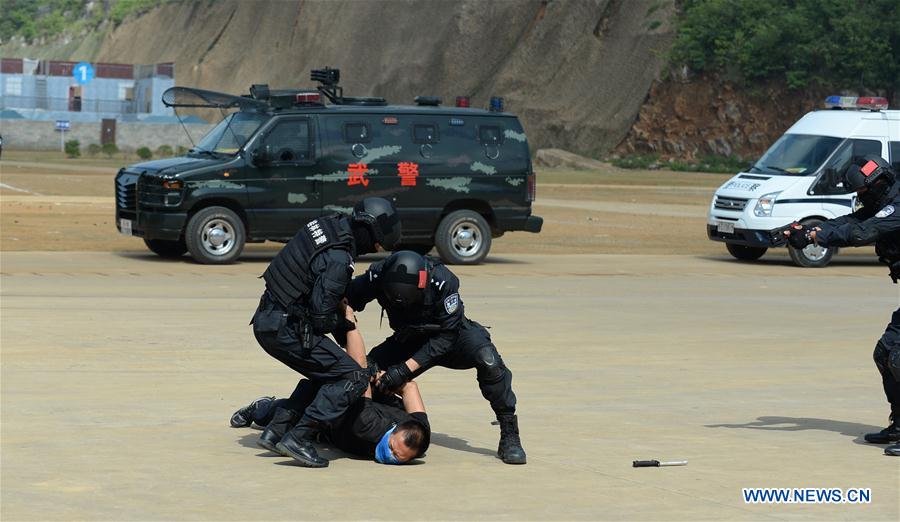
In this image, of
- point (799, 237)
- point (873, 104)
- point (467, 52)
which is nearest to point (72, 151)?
point (467, 52)

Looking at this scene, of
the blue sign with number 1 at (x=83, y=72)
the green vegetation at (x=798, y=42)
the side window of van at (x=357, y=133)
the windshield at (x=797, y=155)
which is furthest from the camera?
the blue sign with number 1 at (x=83, y=72)

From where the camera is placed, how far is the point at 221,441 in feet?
27.9

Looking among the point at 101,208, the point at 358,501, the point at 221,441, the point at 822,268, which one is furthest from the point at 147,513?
the point at 101,208

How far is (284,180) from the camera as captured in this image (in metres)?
20.3

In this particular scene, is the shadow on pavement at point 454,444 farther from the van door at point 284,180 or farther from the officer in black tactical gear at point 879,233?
the van door at point 284,180

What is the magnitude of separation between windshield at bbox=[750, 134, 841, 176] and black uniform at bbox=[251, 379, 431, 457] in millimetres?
15162

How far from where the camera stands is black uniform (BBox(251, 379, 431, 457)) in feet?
26.7

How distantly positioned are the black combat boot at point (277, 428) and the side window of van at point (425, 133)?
12.8 m

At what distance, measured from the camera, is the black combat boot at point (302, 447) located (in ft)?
25.7

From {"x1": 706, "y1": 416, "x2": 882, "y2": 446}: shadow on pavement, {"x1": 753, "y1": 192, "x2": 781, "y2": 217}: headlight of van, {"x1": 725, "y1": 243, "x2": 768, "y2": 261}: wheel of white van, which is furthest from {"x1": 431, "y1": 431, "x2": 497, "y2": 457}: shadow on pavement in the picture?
{"x1": 725, "y1": 243, "x2": 768, "y2": 261}: wheel of white van

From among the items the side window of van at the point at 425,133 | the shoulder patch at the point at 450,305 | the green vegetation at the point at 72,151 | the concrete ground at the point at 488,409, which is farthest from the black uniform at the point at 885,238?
the green vegetation at the point at 72,151

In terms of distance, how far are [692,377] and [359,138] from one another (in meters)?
9.88

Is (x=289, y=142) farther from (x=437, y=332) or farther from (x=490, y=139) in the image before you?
(x=437, y=332)

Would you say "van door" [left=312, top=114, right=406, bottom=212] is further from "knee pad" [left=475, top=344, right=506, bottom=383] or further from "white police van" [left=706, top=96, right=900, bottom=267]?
"knee pad" [left=475, top=344, right=506, bottom=383]
